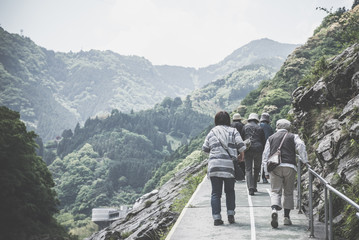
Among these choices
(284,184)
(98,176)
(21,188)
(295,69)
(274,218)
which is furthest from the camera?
(98,176)

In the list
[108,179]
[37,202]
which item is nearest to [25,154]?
[37,202]

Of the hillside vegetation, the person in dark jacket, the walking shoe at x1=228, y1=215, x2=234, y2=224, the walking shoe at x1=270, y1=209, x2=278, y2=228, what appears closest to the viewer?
the walking shoe at x1=270, y1=209, x2=278, y2=228

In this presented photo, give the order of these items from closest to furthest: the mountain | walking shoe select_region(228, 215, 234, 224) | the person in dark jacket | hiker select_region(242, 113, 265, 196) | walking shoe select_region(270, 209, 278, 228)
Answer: walking shoe select_region(270, 209, 278, 228) < the mountain < walking shoe select_region(228, 215, 234, 224) < hiker select_region(242, 113, 265, 196) < the person in dark jacket

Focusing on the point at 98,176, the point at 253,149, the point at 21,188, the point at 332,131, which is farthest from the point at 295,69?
the point at 98,176

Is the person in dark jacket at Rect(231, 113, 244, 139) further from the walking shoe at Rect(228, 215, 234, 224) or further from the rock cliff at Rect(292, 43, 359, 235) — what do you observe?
the walking shoe at Rect(228, 215, 234, 224)

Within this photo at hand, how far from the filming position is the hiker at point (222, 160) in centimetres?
707

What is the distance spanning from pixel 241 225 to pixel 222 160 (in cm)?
130

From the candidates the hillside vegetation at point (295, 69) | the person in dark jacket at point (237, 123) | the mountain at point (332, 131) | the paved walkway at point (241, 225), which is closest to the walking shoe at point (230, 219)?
the paved walkway at point (241, 225)

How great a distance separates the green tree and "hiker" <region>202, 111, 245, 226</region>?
25692 millimetres

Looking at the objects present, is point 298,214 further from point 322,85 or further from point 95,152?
point 95,152

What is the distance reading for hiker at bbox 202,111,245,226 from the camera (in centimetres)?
707

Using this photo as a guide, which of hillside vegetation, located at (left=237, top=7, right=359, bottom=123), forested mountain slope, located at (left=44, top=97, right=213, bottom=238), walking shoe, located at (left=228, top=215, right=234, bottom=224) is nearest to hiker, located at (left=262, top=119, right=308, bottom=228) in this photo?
walking shoe, located at (left=228, top=215, right=234, bottom=224)

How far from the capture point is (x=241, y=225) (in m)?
7.45

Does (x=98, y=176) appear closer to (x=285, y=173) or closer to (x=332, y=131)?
(x=332, y=131)
